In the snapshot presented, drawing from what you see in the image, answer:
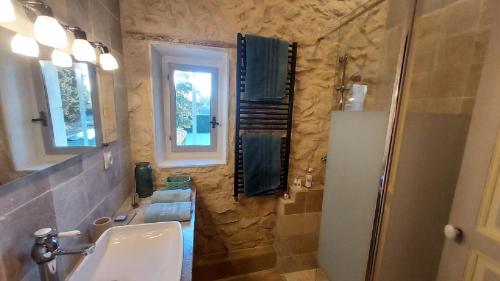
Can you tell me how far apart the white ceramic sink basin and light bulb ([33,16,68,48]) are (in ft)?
2.55

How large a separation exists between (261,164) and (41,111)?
1349 mm

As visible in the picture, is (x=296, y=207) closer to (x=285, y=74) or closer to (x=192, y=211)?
(x=192, y=211)

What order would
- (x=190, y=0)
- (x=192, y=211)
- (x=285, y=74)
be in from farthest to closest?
(x=285, y=74)
(x=190, y=0)
(x=192, y=211)

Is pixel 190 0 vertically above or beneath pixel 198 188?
above

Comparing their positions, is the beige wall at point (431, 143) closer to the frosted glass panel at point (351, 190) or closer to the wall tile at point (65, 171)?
the frosted glass panel at point (351, 190)

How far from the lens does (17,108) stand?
0.58m

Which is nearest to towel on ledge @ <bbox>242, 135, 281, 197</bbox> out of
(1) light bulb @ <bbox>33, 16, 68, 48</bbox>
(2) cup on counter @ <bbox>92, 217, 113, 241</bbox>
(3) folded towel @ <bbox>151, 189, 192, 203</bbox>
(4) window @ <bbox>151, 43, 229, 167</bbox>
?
(4) window @ <bbox>151, 43, 229, 167</bbox>

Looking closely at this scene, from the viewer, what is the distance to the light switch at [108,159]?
1.11 m

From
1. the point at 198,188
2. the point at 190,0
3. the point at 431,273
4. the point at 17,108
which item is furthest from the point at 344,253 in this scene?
the point at 190,0

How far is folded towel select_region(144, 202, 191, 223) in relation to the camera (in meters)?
1.10

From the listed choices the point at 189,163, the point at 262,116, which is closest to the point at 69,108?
the point at 189,163

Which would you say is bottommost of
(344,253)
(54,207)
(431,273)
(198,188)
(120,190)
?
(344,253)

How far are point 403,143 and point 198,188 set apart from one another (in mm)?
1458

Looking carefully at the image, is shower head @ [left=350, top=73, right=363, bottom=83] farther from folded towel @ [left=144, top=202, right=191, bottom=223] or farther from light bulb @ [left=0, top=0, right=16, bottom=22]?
light bulb @ [left=0, top=0, right=16, bottom=22]
